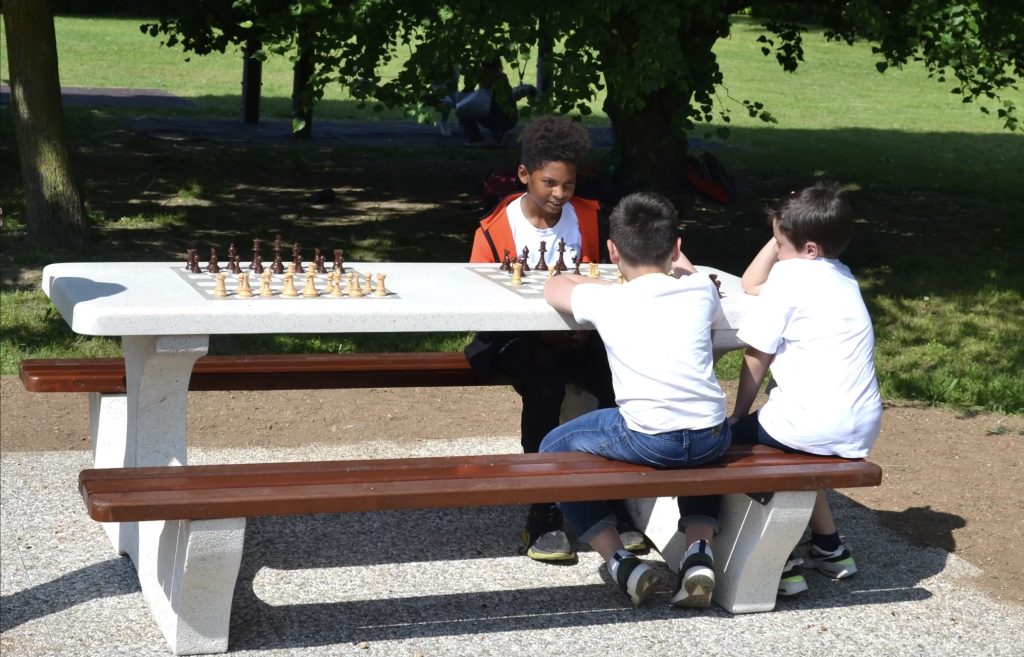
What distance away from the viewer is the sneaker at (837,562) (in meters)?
4.70

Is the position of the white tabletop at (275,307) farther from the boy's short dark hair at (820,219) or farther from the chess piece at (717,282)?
the boy's short dark hair at (820,219)

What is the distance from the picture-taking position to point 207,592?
3.85m

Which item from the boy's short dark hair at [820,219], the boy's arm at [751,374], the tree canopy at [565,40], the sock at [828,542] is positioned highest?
the tree canopy at [565,40]

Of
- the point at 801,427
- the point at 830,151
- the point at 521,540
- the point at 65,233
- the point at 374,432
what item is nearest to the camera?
the point at 801,427

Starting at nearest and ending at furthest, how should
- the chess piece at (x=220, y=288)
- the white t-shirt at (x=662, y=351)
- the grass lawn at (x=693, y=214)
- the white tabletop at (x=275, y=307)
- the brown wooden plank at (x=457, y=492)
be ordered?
the brown wooden plank at (x=457, y=492) < the white tabletop at (x=275, y=307) < the white t-shirt at (x=662, y=351) < the chess piece at (x=220, y=288) < the grass lawn at (x=693, y=214)

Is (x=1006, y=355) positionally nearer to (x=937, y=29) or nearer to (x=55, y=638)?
(x=937, y=29)

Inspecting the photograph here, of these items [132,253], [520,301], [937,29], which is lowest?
[132,253]

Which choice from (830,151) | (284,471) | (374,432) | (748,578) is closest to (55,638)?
(284,471)

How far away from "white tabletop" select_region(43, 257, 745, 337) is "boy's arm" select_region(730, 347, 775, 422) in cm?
22

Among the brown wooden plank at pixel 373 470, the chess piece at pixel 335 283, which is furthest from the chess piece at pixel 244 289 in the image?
the brown wooden plank at pixel 373 470

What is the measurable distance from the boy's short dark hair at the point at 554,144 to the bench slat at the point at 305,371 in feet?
2.96

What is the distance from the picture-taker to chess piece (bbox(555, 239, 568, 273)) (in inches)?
194

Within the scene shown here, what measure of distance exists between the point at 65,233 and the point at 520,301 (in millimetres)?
7005

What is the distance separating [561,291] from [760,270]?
0.97 meters
